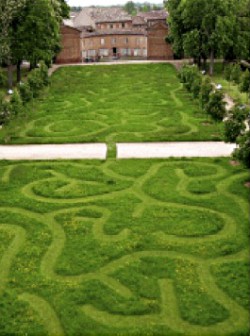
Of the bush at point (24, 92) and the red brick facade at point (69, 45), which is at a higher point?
the red brick facade at point (69, 45)

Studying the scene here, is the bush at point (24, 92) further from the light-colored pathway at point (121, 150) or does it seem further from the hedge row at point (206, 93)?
the hedge row at point (206, 93)

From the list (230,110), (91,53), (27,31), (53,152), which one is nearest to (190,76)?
(27,31)

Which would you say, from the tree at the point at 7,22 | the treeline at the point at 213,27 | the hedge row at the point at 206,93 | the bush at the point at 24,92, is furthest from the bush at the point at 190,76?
the tree at the point at 7,22

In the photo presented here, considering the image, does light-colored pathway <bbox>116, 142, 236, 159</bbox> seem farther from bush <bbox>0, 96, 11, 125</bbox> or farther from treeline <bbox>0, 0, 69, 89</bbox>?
treeline <bbox>0, 0, 69, 89</bbox>

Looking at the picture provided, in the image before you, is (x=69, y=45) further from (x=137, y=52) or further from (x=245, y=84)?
(x=245, y=84)

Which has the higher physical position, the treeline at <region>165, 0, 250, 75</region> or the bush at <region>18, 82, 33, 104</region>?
the treeline at <region>165, 0, 250, 75</region>

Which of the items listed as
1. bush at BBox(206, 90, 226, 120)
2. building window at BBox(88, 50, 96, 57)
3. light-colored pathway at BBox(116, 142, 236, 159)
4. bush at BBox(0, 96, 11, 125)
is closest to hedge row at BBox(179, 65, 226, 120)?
bush at BBox(206, 90, 226, 120)
